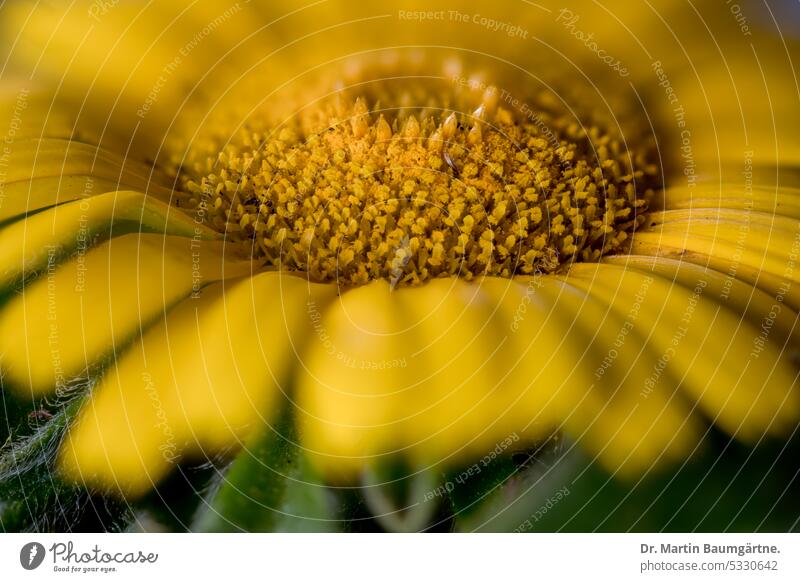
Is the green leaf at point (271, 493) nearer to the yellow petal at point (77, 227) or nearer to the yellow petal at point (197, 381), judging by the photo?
the yellow petal at point (197, 381)

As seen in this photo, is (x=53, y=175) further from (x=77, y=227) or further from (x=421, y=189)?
(x=421, y=189)

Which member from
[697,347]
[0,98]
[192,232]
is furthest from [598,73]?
[0,98]

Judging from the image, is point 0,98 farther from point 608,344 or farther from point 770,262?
point 770,262

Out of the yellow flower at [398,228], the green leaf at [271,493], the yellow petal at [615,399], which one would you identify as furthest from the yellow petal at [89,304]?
the yellow petal at [615,399]
